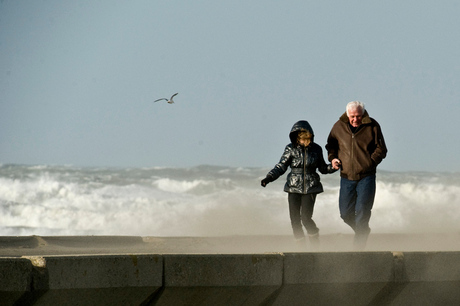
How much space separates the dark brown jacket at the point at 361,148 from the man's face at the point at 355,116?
5cm

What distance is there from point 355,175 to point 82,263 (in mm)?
4157

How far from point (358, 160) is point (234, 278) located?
10.7ft

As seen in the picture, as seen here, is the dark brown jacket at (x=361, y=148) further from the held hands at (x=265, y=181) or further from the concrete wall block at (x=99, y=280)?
the concrete wall block at (x=99, y=280)

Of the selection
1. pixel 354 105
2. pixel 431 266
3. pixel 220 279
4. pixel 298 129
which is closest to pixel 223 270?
pixel 220 279

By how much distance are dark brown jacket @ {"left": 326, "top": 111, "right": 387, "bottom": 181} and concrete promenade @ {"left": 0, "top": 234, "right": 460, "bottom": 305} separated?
80.4 inches

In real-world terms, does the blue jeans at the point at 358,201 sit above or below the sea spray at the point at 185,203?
above

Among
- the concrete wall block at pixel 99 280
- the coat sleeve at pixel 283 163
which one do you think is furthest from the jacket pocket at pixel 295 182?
the concrete wall block at pixel 99 280

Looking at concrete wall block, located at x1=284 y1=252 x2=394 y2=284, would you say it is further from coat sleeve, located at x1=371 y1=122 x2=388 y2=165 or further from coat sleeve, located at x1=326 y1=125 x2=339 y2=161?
coat sleeve, located at x1=326 y1=125 x2=339 y2=161

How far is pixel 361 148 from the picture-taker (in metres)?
8.84

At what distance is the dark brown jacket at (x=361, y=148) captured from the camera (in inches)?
347

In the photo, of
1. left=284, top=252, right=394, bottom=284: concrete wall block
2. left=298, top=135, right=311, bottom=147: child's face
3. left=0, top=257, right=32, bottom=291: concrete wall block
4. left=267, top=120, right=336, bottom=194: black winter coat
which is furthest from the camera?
left=298, top=135, right=311, bottom=147: child's face

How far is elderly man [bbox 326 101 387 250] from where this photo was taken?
347 inches

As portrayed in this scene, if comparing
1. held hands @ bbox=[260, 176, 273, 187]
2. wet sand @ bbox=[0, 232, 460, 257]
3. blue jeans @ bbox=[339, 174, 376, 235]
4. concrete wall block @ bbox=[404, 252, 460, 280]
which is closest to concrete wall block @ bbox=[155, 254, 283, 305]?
concrete wall block @ bbox=[404, 252, 460, 280]

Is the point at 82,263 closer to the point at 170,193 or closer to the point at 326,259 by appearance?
the point at 326,259
